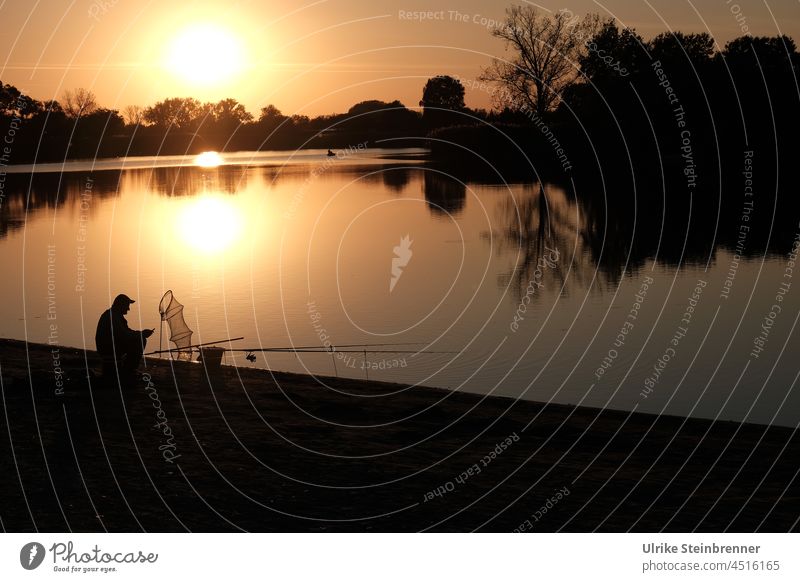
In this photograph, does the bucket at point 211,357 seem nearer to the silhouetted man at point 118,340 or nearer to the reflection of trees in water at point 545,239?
the silhouetted man at point 118,340

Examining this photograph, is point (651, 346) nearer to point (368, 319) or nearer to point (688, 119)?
point (368, 319)

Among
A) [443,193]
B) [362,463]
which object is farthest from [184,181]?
[362,463]

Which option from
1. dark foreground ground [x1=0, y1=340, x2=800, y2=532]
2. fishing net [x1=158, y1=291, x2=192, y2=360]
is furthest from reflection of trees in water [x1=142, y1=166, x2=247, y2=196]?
dark foreground ground [x1=0, y1=340, x2=800, y2=532]

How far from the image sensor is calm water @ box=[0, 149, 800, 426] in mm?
21484

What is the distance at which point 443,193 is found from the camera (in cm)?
7606

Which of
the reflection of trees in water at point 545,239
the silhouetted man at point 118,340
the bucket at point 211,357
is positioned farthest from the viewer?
the reflection of trees in water at point 545,239

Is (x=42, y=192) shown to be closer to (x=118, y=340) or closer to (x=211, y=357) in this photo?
(x=211, y=357)

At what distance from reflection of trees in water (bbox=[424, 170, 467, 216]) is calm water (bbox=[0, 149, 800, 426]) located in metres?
0.88

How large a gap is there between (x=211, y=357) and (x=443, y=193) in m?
57.4

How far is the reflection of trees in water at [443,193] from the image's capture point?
6250 centimetres

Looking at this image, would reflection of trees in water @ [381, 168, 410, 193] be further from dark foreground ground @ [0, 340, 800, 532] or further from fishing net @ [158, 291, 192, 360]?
dark foreground ground @ [0, 340, 800, 532]

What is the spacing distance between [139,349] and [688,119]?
63.6 meters

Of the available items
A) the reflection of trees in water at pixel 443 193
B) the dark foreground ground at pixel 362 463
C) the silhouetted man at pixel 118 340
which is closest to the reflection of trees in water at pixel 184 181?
the reflection of trees in water at pixel 443 193

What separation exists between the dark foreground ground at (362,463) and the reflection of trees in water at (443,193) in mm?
42965
